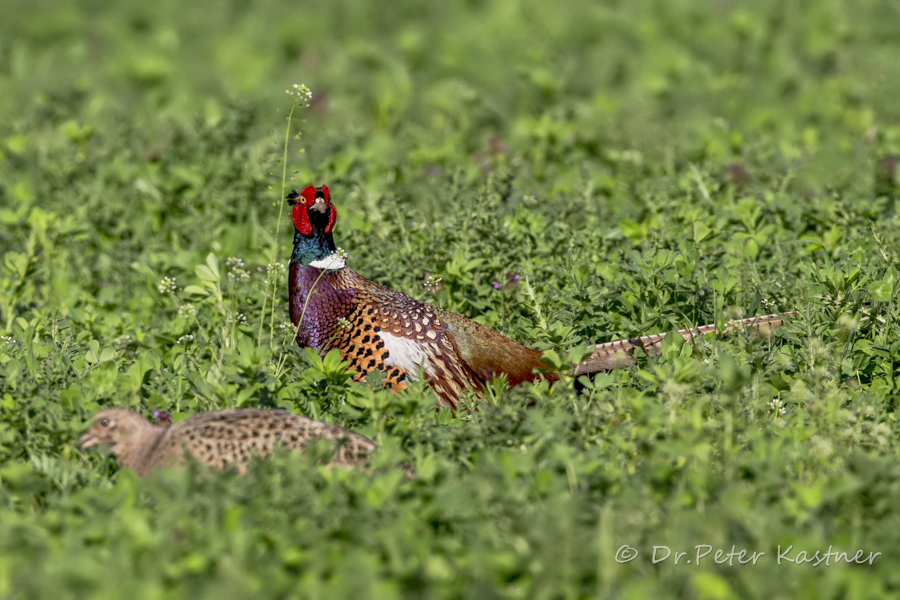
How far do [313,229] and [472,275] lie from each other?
3.06 ft

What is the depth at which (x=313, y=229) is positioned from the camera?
19.4ft

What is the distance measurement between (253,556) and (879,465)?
6.40 feet

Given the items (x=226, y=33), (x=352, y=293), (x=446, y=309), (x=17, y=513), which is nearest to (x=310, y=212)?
(x=352, y=293)

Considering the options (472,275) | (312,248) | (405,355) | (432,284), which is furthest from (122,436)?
(472,275)

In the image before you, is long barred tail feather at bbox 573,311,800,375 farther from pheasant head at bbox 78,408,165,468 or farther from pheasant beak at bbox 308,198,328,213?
pheasant head at bbox 78,408,165,468

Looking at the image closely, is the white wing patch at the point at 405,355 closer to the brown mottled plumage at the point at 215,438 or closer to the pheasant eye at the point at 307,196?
the pheasant eye at the point at 307,196

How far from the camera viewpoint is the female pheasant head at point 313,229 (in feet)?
19.2

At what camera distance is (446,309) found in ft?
20.7

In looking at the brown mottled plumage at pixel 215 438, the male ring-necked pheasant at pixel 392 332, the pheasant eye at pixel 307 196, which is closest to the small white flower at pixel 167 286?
the male ring-necked pheasant at pixel 392 332

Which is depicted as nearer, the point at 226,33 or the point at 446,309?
the point at 446,309

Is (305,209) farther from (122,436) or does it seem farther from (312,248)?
(122,436)

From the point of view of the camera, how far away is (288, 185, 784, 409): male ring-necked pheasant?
5500mm

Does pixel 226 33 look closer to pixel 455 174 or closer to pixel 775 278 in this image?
pixel 455 174

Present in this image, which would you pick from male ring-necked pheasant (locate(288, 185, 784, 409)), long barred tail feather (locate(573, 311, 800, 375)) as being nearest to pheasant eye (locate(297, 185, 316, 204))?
male ring-necked pheasant (locate(288, 185, 784, 409))
